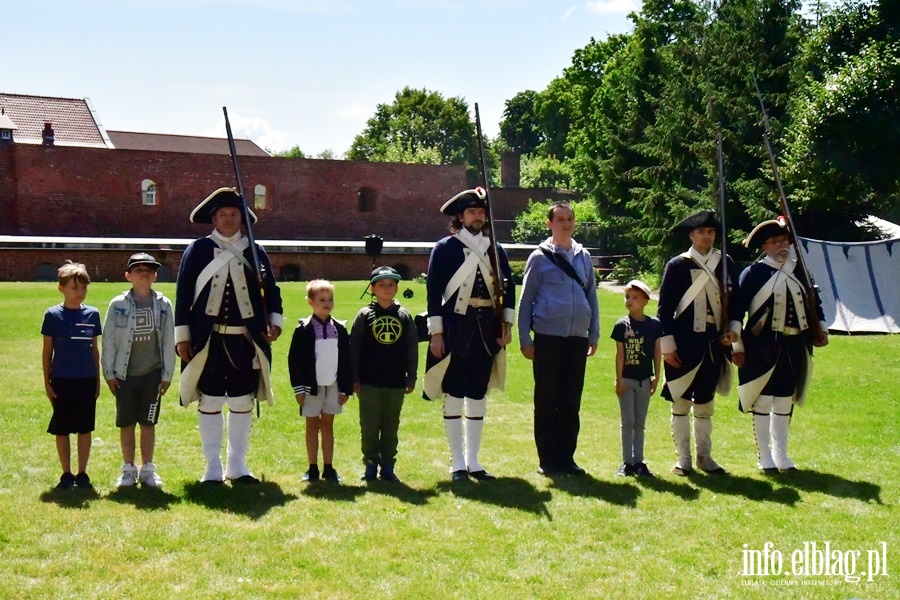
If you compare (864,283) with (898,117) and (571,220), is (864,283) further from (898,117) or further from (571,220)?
(571,220)

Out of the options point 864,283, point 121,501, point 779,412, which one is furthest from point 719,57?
point 121,501

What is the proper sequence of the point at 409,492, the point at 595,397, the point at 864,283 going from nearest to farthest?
the point at 409,492
the point at 595,397
the point at 864,283

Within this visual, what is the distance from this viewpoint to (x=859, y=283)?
19.0 m

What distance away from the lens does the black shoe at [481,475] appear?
6.92m

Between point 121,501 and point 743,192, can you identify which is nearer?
point 121,501

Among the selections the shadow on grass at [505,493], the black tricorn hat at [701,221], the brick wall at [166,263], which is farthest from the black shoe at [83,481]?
the brick wall at [166,263]

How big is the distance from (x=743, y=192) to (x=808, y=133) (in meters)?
11.1

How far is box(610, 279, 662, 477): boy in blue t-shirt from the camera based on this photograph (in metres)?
7.14

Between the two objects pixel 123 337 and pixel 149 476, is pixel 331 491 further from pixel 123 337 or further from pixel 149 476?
pixel 123 337

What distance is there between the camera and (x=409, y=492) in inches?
255

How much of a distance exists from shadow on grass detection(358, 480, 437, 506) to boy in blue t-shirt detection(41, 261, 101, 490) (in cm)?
180

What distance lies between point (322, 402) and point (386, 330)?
0.65 metres

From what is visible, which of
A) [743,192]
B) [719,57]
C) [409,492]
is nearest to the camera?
[409,492]

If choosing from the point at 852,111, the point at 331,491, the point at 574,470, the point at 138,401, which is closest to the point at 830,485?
the point at 574,470
